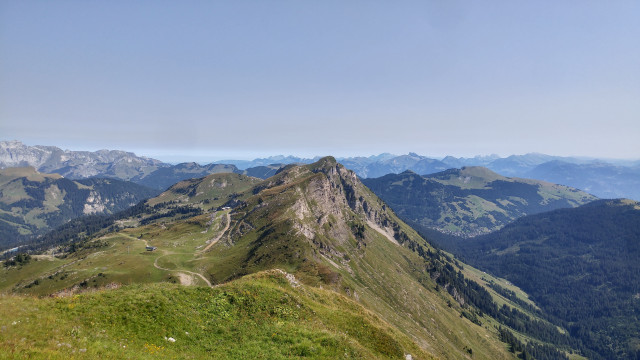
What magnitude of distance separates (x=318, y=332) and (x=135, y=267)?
15191 cm

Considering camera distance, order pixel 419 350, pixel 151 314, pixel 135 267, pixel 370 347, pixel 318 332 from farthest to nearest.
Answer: pixel 135 267
pixel 419 350
pixel 370 347
pixel 318 332
pixel 151 314

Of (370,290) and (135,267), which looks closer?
(135,267)

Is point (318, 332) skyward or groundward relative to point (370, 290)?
skyward

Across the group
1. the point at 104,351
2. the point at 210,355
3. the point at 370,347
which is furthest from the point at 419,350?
the point at 104,351

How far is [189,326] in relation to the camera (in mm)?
30297

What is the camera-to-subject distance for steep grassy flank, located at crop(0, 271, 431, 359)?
2186cm

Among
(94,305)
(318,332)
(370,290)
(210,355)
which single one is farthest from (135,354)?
(370,290)

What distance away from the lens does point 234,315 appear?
3475 cm

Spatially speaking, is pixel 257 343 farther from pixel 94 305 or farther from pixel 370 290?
pixel 370 290

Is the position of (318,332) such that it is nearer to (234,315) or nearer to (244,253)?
(234,315)

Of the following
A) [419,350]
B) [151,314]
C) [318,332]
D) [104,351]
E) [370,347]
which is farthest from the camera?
[419,350]

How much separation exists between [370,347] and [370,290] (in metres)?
165

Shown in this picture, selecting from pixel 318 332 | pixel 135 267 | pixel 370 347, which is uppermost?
pixel 318 332

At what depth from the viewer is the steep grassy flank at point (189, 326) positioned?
71.7ft
